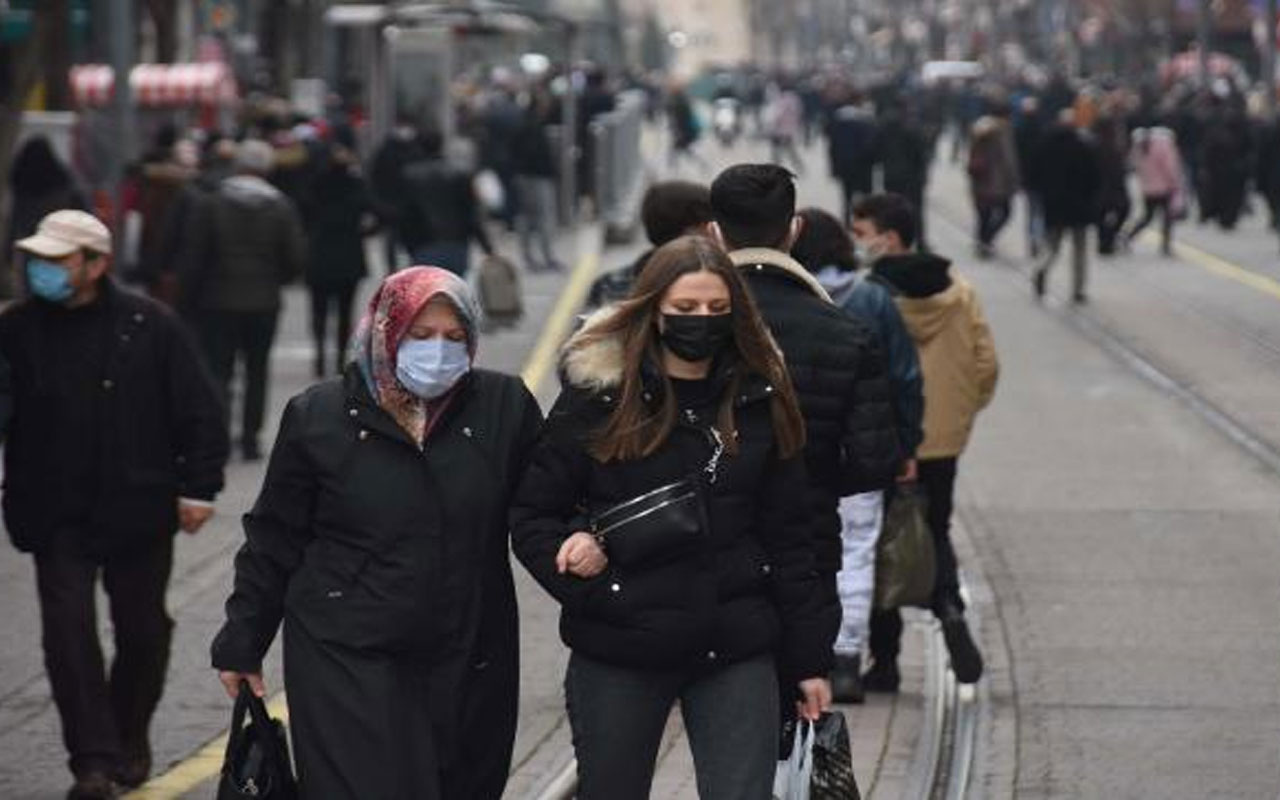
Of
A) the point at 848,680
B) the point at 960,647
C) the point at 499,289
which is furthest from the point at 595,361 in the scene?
the point at 499,289

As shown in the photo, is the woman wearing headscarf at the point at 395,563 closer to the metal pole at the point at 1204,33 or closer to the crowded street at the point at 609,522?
the crowded street at the point at 609,522

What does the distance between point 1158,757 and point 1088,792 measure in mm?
617

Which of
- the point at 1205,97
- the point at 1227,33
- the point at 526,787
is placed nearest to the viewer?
the point at 526,787

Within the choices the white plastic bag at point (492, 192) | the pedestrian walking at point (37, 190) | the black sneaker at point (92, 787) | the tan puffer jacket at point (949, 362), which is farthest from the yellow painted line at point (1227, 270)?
the black sneaker at point (92, 787)

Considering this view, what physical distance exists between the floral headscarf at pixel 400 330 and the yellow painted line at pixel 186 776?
9.38 feet

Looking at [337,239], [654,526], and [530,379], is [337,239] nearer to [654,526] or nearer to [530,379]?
[530,379]

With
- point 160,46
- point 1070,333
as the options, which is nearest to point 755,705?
point 1070,333

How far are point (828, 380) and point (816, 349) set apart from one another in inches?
3.5

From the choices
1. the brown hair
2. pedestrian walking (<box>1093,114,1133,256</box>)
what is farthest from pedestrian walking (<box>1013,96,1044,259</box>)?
the brown hair

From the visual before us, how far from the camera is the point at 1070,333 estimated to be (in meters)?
26.3

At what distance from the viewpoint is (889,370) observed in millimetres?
9898

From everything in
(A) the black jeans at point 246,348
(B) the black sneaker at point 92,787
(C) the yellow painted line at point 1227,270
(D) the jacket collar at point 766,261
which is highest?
(D) the jacket collar at point 766,261

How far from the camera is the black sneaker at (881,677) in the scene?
11008 mm

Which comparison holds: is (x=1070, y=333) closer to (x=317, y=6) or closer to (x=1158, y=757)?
(x=1158, y=757)
